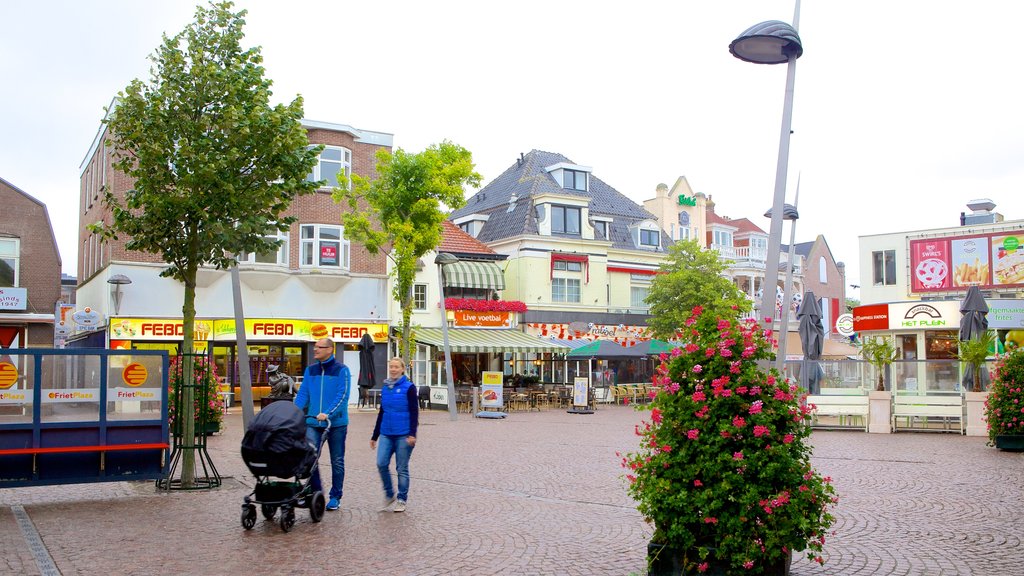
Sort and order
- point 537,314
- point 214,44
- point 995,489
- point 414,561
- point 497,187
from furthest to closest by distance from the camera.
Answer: point 497,187 < point 537,314 < point 214,44 < point 995,489 < point 414,561

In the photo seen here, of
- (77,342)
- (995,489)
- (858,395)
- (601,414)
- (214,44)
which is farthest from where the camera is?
(77,342)

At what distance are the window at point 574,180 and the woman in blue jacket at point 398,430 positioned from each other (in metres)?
37.0

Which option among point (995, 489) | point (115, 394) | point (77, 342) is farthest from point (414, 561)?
point (77, 342)

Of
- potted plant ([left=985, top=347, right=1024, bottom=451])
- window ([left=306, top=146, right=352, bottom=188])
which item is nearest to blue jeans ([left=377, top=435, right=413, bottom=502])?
potted plant ([left=985, top=347, right=1024, bottom=451])

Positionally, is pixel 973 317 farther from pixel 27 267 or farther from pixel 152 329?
pixel 27 267

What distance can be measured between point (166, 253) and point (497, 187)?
1491 inches

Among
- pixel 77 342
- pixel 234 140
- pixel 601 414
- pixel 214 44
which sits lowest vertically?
pixel 601 414

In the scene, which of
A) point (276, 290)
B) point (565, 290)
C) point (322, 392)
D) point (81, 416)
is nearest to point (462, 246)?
point (565, 290)

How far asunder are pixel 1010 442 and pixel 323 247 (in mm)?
24359

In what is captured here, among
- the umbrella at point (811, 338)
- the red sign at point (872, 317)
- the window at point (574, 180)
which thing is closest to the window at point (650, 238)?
the window at point (574, 180)

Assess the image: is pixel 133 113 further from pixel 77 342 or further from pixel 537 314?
pixel 537 314

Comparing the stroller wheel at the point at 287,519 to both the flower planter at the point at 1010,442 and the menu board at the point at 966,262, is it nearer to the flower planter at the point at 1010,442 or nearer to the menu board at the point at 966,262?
the flower planter at the point at 1010,442

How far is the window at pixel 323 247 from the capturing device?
34.7 metres

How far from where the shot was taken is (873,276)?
141ft
